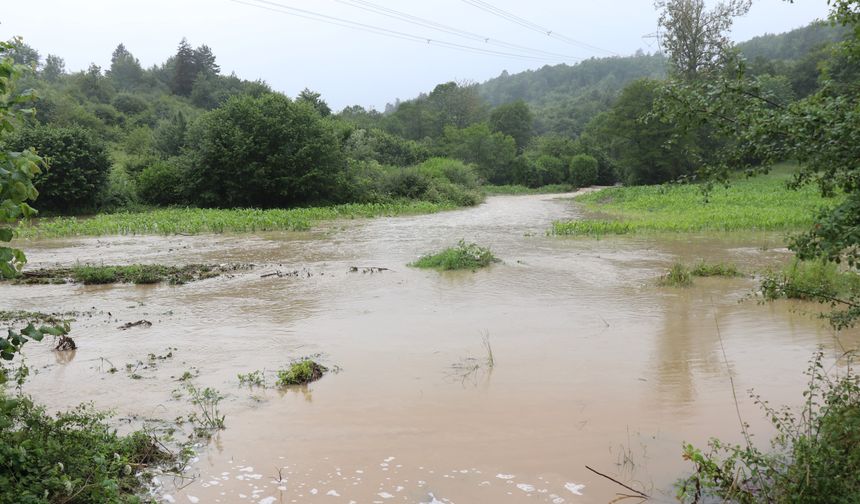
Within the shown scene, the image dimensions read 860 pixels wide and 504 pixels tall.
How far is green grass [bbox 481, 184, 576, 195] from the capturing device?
58531 mm

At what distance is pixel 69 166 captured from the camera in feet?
102

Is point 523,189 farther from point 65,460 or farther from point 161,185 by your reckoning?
point 65,460

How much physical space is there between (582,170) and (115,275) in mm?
53772

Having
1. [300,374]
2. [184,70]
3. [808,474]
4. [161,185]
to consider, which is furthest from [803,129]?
[184,70]

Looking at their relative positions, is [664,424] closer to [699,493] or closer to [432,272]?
[699,493]

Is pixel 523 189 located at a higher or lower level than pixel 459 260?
higher

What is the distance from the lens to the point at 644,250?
1859 centimetres

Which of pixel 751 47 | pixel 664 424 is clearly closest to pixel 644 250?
pixel 664 424

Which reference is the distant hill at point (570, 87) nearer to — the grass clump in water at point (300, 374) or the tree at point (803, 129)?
the grass clump in water at point (300, 374)

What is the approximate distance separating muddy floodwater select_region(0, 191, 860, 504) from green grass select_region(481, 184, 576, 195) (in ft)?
139

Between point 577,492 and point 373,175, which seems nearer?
point 577,492

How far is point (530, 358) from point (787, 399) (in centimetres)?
296

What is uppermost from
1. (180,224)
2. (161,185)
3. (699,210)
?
(161,185)

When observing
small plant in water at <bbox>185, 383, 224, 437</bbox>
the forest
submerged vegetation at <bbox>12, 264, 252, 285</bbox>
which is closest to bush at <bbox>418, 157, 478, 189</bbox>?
the forest
